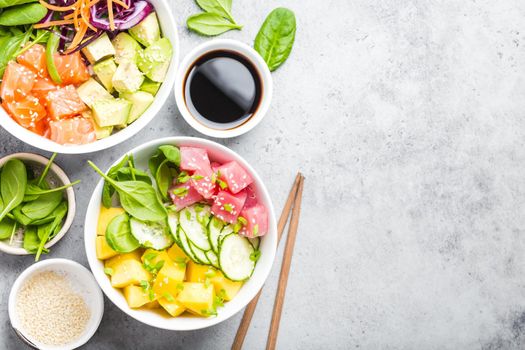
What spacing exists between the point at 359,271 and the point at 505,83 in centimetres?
102

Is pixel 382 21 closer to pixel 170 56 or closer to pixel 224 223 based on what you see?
pixel 170 56

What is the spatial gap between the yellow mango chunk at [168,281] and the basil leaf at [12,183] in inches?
22.6

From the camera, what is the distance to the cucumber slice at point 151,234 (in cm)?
193

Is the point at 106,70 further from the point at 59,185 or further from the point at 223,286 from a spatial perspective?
the point at 223,286

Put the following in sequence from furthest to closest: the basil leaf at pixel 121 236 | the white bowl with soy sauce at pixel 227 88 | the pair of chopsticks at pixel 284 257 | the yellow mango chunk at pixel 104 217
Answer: the pair of chopsticks at pixel 284 257 < the white bowl with soy sauce at pixel 227 88 < the yellow mango chunk at pixel 104 217 < the basil leaf at pixel 121 236

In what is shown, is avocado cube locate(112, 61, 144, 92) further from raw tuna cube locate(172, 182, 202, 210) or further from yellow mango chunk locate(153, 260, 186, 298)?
yellow mango chunk locate(153, 260, 186, 298)

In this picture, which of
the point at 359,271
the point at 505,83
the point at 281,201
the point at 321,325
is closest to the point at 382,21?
the point at 505,83

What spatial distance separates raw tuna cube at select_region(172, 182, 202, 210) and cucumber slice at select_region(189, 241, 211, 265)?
5.7 inches

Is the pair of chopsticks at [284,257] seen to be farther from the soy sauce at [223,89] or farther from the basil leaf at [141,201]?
the basil leaf at [141,201]

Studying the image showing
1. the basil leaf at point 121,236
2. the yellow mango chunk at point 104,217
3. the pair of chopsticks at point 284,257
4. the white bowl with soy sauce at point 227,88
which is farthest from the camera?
the pair of chopsticks at point 284,257

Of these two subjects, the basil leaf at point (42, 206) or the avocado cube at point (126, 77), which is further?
the basil leaf at point (42, 206)

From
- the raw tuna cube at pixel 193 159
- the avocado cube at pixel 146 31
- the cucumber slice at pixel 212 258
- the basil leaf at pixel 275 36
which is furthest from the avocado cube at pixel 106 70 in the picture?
the cucumber slice at pixel 212 258

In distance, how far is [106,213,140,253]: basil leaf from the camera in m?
1.88

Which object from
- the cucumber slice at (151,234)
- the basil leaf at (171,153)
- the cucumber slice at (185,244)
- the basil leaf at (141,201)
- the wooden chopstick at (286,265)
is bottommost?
the wooden chopstick at (286,265)
